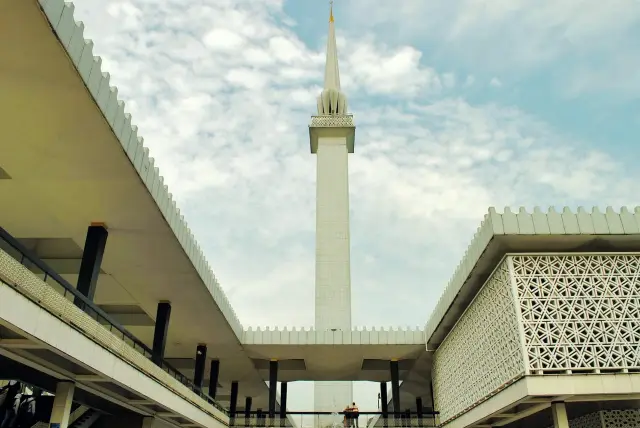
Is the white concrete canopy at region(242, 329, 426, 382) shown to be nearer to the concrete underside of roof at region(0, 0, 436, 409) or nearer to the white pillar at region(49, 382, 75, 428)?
the concrete underside of roof at region(0, 0, 436, 409)

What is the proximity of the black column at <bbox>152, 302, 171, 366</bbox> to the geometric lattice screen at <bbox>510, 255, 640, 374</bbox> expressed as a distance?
481 inches

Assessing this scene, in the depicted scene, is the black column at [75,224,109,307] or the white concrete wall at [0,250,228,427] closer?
the white concrete wall at [0,250,228,427]

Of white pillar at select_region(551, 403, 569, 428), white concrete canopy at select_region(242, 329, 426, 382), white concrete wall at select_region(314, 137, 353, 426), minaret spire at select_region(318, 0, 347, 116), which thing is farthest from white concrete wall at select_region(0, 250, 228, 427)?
minaret spire at select_region(318, 0, 347, 116)

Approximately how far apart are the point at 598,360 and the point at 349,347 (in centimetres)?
1321

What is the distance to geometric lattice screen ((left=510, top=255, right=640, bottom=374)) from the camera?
12914 mm

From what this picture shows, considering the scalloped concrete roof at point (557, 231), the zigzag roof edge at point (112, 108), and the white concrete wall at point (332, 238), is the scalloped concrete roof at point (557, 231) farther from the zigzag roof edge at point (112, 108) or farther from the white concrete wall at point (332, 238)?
the white concrete wall at point (332, 238)

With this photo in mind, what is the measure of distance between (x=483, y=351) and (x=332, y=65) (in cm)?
2984

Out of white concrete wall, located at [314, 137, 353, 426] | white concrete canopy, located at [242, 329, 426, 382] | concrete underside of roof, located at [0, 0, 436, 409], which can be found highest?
white concrete wall, located at [314, 137, 353, 426]

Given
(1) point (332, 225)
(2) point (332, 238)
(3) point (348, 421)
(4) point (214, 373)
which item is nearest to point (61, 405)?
(3) point (348, 421)

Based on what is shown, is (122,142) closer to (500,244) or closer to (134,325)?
(500,244)

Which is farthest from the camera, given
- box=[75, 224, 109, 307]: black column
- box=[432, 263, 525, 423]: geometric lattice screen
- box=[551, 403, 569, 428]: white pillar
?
box=[75, 224, 109, 307]: black column

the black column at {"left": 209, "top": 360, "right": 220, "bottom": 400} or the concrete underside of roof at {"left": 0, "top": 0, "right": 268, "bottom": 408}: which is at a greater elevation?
the concrete underside of roof at {"left": 0, "top": 0, "right": 268, "bottom": 408}

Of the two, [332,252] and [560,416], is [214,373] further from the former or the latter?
[560,416]

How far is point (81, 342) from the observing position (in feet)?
37.1
